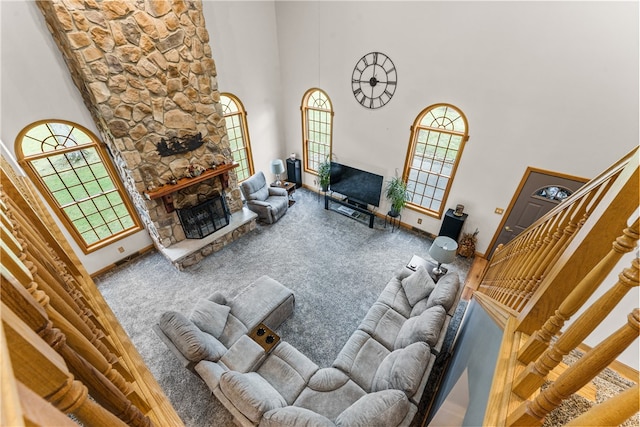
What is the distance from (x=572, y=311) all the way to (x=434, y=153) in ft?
14.0

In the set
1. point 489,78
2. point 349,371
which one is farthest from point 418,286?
point 489,78

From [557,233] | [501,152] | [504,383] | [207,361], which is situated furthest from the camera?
[501,152]

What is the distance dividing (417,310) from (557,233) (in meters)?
2.14

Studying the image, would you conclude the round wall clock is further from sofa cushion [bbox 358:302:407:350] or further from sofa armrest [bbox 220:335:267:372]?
sofa armrest [bbox 220:335:267:372]

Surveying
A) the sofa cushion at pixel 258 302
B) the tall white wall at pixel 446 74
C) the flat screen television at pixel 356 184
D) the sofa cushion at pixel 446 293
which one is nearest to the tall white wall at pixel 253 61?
the tall white wall at pixel 446 74

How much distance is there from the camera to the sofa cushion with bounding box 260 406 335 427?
210 cm

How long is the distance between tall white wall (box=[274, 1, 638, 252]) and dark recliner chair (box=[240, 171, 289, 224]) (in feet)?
6.54

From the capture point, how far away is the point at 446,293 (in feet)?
10.2

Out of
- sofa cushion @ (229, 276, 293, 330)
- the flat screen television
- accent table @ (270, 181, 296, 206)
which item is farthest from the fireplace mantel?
the flat screen television

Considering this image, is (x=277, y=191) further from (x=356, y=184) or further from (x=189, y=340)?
(x=189, y=340)

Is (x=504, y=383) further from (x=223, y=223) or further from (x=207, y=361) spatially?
(x=223, y=223)

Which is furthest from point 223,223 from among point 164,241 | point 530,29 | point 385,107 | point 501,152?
point 530,29

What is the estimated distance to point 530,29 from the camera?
3369mm

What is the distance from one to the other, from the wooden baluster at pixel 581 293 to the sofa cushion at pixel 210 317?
2.96 meters
